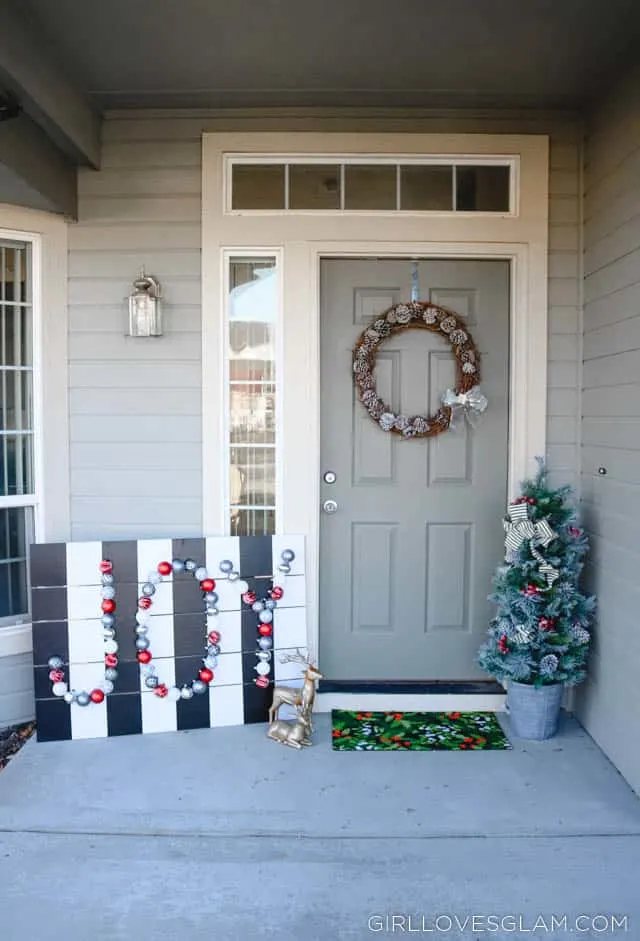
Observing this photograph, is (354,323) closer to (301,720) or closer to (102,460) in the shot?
(102,460)

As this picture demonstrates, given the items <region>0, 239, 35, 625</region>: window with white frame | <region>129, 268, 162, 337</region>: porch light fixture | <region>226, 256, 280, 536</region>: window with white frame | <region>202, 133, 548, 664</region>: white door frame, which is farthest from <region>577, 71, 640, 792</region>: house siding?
<region>0, 239, 35, 625</region>: window with white frame

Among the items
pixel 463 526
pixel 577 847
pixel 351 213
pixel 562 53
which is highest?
pixel 562 53

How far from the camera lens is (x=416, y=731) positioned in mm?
3256

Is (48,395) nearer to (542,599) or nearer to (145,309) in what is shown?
(145,309)

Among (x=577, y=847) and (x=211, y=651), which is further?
(x=211, y=651)

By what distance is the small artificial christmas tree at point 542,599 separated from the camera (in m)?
3.10

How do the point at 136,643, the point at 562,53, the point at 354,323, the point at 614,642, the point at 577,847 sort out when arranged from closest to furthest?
the point at 577,847 < the point at 562,53 < the point at 614,642 < the point at 136,643 < the point at 354,323

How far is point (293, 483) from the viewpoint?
3414mm

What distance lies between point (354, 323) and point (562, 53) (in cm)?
129

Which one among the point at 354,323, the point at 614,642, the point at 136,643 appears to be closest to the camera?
the point at 614,642

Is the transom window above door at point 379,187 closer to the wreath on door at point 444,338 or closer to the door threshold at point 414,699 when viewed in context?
the wreath on door at point 444,338

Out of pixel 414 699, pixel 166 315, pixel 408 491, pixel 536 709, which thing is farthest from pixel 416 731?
pixel 166 315

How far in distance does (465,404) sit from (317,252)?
921 millimetres

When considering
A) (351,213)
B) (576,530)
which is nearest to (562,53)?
(351,213)
